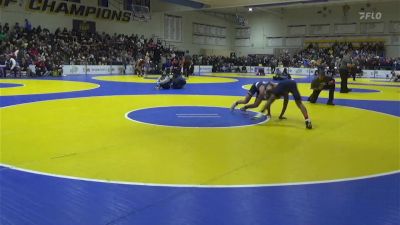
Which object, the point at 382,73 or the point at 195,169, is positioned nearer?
the point at 195,169

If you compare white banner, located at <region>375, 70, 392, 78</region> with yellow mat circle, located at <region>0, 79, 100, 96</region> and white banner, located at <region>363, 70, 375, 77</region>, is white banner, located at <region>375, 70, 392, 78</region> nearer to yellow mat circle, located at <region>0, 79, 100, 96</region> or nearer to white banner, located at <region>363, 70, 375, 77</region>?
white banner, located at <region>363, 70, 375, 77</region>

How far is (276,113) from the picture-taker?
37.0 feet

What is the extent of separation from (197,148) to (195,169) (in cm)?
127

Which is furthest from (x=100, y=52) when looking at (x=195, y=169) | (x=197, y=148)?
(x=195, y=169)

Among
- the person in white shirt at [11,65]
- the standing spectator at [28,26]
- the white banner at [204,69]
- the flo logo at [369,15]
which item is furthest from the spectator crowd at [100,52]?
the flo logo at [369,15]

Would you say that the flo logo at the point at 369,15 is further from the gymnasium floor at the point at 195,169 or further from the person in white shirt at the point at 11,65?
the gymnasium floor at the point at 195,169

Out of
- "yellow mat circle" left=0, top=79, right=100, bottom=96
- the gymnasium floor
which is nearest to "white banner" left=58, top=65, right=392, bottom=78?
"yellow mat circle" left=0, top=79, right=100, bottom=96

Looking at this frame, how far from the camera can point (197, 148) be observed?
700 centimetres

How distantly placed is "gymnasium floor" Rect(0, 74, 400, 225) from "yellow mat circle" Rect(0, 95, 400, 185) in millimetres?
20

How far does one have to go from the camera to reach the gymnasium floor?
4.21 meters

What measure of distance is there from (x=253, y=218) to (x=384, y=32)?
45011mm


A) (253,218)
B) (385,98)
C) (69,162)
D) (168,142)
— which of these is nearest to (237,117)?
(168,142)

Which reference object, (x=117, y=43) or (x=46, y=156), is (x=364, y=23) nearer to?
Answer: (x=117, y=43)

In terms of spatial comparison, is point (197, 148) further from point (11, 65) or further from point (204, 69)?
point (204, 69)
